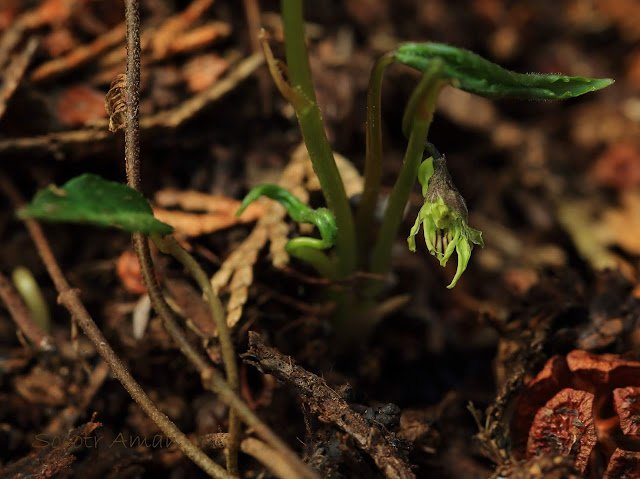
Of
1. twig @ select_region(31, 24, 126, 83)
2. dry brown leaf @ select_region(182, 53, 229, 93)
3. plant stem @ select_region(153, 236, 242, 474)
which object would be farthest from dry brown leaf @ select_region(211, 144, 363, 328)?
twig @ select_region(31, 24, 126, 83)

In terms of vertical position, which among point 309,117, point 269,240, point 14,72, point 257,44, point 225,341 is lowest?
point 225,341

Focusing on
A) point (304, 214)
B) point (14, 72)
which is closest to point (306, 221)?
point (304, 214)

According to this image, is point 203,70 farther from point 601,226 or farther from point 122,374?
point 601,226

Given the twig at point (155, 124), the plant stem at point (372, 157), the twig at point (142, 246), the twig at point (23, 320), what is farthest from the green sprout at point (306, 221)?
the twig at point (23, 320)

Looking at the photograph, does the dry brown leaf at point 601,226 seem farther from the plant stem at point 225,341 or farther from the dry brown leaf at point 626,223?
the plant stem at point 225,341

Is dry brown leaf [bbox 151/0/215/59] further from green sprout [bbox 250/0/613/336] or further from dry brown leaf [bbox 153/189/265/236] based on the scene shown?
green sprout [bbox 250/0/613/336]

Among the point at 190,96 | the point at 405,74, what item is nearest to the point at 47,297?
the point at 190,96
